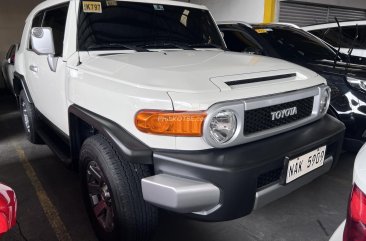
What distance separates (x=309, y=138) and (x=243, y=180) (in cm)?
68

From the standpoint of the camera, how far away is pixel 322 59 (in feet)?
13.0

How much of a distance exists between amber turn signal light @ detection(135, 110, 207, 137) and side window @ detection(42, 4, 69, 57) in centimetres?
139

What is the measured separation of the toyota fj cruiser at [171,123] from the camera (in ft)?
5.50

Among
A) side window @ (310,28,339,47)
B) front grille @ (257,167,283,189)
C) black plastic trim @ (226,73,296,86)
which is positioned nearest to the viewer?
front grille @ (257,167,283,189)

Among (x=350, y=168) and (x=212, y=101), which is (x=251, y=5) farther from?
(x=212, y=101)

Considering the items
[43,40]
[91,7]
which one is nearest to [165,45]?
[91,7]

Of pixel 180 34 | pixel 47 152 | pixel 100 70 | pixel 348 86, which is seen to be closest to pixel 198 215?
pixel 100 70

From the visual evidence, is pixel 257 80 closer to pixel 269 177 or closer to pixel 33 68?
pixel 269 177

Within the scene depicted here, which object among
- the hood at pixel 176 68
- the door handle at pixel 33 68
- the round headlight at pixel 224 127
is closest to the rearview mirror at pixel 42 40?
the hood at pixel 176 68

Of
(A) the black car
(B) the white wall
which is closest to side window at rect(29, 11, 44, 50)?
(A) the black car

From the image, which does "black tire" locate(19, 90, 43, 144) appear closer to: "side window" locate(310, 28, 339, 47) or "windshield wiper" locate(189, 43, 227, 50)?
"windshield wiper" locate(189, 43, 227, 50)

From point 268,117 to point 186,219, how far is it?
1098mm

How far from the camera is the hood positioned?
1811mm

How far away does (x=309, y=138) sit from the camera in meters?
2.06
